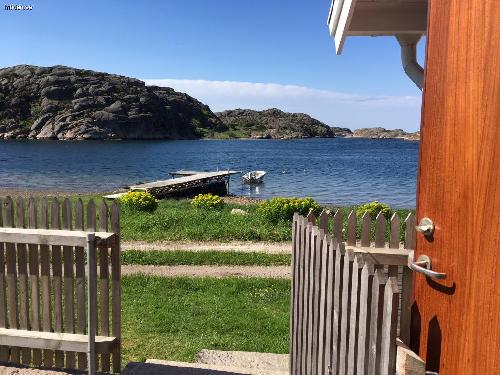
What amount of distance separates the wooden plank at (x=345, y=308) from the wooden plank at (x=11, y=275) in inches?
148

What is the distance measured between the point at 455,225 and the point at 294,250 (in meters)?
2.25

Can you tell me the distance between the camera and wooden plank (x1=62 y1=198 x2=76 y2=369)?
4.89 m

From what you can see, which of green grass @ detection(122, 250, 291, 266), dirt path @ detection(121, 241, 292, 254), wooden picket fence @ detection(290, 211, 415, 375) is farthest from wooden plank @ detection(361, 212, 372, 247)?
dirt path @ detection(121, 241, 292, 254)

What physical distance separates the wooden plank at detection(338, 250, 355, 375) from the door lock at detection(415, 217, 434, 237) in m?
0.42

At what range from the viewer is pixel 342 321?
9.39 feet

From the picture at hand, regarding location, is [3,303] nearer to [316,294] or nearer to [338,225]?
[316,294]

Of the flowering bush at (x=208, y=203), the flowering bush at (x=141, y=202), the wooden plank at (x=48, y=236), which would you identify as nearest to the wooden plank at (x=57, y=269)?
the wooden plank at (x=48, y=236)

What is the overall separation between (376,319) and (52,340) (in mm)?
3878

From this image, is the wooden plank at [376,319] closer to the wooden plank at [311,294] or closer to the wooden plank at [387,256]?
the wooden plank at [311,294]

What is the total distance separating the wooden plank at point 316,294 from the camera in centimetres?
348

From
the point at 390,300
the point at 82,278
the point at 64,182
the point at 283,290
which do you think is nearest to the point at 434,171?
the point at 390,300

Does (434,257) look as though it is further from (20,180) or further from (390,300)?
(20,180)

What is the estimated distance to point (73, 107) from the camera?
5404 inches

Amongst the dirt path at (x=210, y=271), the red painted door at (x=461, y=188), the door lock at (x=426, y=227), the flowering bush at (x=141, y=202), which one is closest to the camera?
the red painted door at (x=461, y=188)
